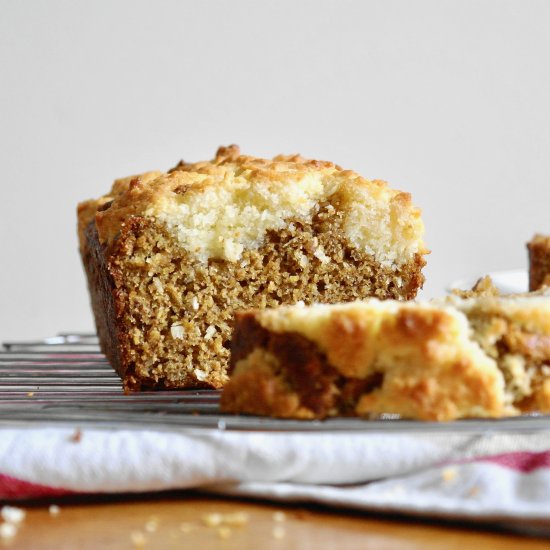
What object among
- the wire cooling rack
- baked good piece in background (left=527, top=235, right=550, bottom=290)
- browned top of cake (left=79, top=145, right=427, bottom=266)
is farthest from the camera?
baked good piece in background (left=527, top=235, right=550, bottom=290)

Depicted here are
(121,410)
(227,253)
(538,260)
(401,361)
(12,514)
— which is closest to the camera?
(12,514)

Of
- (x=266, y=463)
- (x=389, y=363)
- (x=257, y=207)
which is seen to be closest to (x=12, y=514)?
(x=266, y=463)

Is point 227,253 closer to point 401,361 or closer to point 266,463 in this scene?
point 401,361

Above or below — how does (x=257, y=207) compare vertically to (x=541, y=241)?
above

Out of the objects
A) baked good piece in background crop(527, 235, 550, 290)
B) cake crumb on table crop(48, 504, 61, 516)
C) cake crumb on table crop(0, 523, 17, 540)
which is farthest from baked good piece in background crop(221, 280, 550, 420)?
baked good piece in background crop(527, 235, 550, 290)

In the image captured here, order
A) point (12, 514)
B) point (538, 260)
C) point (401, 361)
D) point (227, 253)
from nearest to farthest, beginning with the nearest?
point (12, 514), point (401, 361), point (227, 253), point (538, 260)

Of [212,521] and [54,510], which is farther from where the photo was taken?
[54,510]

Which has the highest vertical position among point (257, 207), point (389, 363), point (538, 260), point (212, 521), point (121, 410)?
point (257, 207)

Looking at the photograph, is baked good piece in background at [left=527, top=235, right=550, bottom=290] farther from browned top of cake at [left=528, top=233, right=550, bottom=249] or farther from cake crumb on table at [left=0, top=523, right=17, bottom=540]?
cake crumb on table at [left=0, top=523, right=17, bottom=540]
